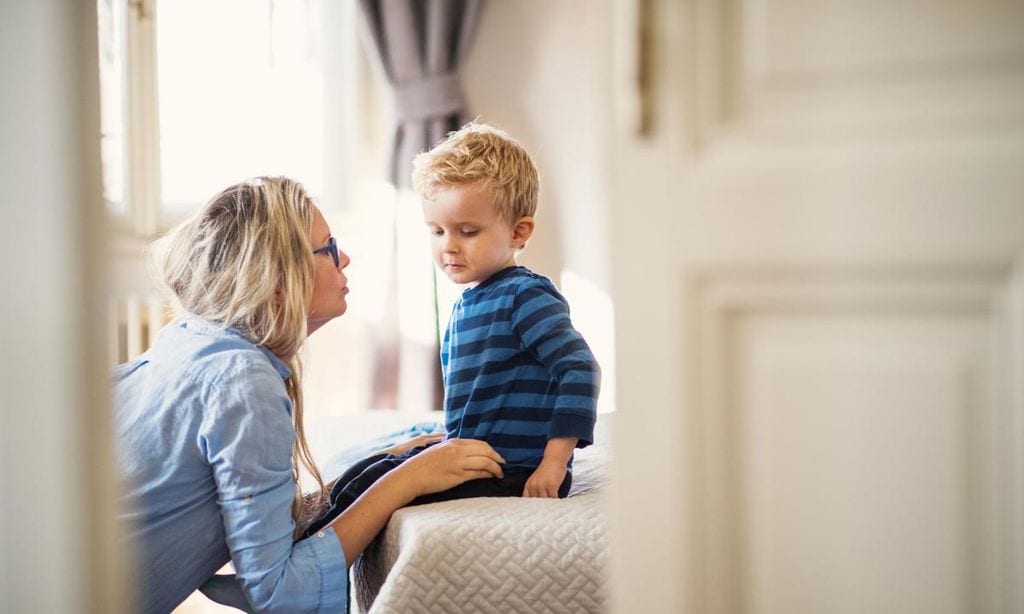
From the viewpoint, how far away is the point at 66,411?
677 millimetres

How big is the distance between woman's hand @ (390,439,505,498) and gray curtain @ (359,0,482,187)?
199 cm

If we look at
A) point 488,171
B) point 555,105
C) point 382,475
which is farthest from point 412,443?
point 555,105

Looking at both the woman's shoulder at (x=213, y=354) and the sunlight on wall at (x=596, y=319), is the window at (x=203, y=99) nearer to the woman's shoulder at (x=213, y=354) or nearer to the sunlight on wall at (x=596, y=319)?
the sunlight on wall at (x=596, y=319)

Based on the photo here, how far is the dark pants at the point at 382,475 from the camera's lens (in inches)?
61.6

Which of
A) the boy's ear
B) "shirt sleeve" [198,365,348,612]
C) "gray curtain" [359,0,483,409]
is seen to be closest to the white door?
"shirt sleeve" [198,365,348,612]

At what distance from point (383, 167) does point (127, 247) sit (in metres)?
1.02

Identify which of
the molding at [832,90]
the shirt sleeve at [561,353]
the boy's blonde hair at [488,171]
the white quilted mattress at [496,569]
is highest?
the boy's blonde hair at [488,171]

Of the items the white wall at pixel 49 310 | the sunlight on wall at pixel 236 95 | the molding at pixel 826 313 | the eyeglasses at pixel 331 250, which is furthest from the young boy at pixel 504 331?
the sunlight on wall at pixel 236 95

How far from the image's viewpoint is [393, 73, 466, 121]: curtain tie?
340cm

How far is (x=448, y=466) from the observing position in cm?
153

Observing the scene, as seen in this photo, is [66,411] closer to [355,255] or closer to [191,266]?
[191,266]

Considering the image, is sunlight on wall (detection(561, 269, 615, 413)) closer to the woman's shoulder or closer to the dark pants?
the dark pants

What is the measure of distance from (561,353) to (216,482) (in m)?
0.57

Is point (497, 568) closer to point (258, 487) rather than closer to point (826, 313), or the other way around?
point (258, 487)
